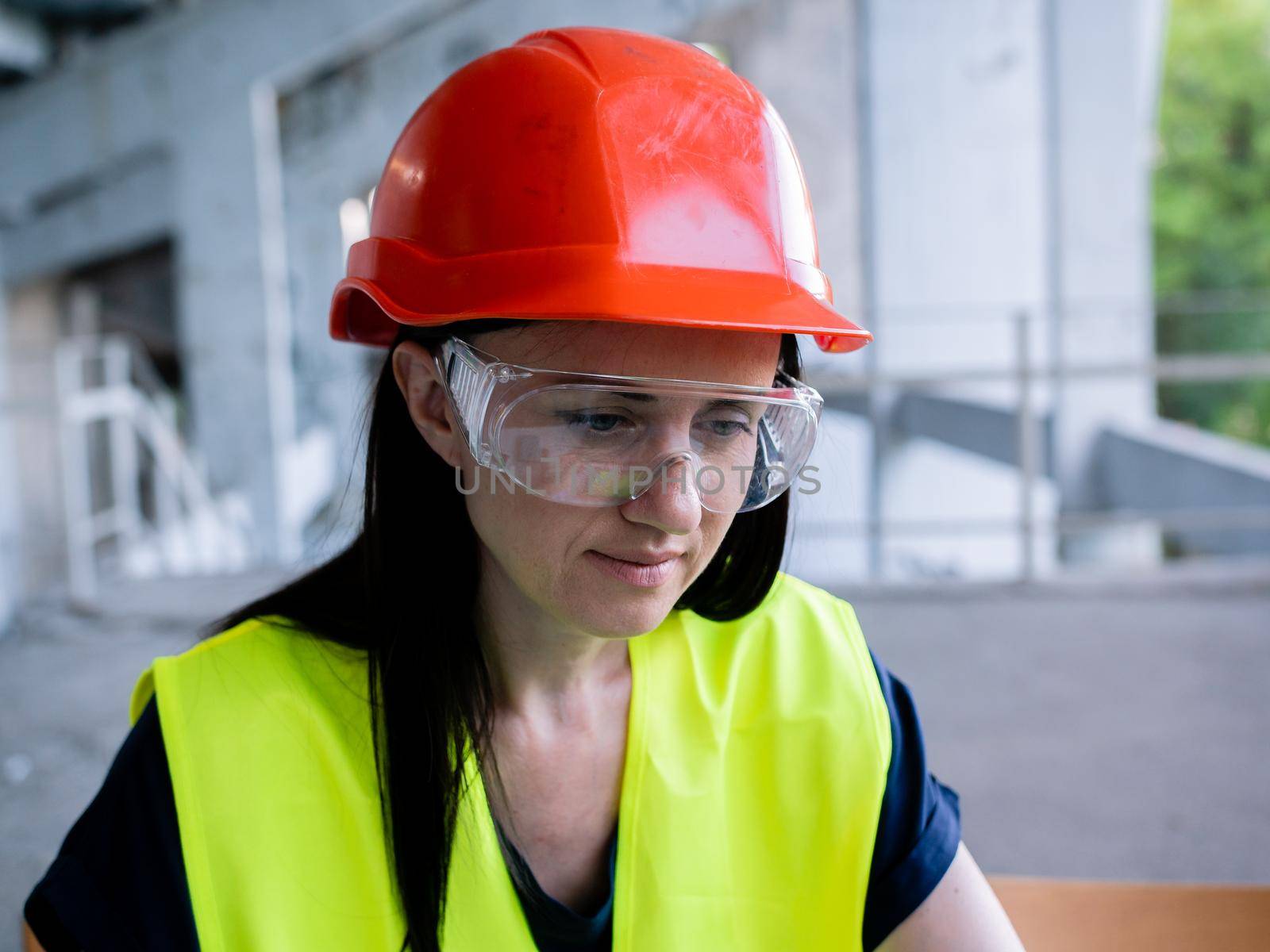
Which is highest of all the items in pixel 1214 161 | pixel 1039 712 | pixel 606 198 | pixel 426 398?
pixel 1214 161

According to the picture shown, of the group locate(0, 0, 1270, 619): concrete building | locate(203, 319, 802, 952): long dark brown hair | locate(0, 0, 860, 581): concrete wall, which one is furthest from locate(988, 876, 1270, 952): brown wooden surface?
locate(0, 0, 860, 581): concrete wall

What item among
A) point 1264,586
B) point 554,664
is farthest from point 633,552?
point 1264,586

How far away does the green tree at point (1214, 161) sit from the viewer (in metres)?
27.0

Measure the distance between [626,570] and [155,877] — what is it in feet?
1.73

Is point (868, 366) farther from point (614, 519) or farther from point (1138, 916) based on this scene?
point (614, 519)

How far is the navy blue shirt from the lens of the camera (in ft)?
3.32

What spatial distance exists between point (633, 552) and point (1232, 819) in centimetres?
259

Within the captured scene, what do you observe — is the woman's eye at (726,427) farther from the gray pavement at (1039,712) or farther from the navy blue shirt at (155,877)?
the gray pavement at (1039,712)

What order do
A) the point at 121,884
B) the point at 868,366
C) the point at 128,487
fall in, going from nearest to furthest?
the point at 121,884 < the point at 128,487 < the point at 868,366

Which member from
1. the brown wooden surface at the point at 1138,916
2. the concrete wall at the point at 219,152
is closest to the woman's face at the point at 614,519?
the brown wooden surface at the point at 1138,916

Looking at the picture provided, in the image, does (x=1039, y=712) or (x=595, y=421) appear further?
(x=1039, y=712)

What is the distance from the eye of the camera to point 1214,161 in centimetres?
2769

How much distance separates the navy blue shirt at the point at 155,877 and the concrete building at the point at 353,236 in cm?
432

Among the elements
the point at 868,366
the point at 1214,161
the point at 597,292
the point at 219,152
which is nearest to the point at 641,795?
the point at 597,292
